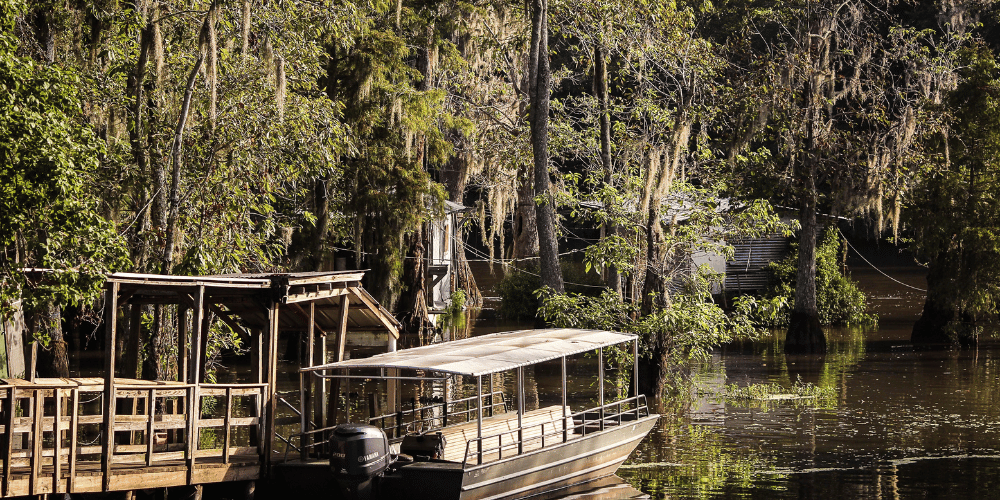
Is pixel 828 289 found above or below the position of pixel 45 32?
below

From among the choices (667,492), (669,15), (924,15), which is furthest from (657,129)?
(924,15)

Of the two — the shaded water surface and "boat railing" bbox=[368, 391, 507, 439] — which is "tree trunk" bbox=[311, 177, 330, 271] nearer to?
"boat railing" bbox=[368, 391, 507, 439]

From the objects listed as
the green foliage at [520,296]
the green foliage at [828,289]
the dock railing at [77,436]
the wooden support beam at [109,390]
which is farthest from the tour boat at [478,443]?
the green foliage at [828,289]

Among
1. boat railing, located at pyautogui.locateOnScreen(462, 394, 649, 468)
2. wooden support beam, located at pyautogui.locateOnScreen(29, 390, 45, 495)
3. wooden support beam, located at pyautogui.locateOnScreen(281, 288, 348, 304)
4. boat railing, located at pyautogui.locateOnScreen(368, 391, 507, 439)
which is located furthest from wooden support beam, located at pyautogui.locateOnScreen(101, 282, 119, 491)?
boat railing, located at pyautogui.locateOnScreen(368, 391, 507, 439)

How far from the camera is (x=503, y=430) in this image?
1708 centimetres

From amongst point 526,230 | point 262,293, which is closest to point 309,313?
point 262,293

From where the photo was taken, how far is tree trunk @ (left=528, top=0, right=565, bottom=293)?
26766 mm

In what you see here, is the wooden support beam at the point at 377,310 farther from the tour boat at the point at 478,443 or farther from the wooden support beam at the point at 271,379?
the wooden support beam at the point at 271,379

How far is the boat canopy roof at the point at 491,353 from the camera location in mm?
14664

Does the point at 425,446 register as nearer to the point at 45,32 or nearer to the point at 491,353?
the point at 491,353

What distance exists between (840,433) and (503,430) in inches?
294

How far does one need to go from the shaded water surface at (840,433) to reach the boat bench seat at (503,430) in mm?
1596

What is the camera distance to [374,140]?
3303cm

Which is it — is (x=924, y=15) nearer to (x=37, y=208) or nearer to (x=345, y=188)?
(x=345, y=188)
